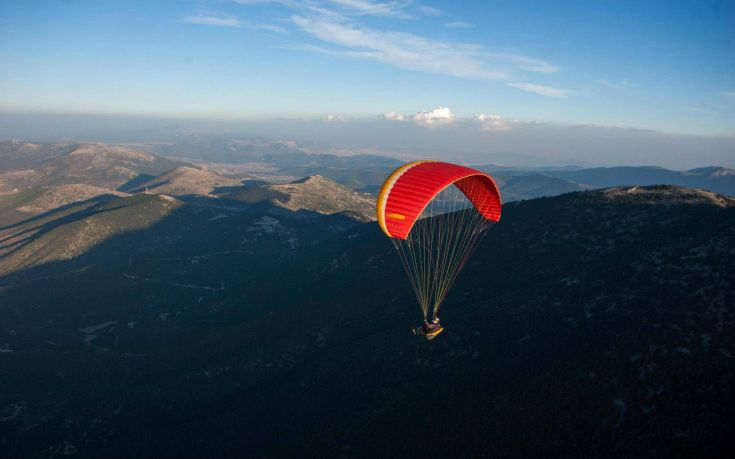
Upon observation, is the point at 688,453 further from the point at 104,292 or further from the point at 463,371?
the point at 104,292

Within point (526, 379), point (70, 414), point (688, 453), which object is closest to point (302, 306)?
point (70, 414)

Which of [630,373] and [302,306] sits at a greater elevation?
[630,373]

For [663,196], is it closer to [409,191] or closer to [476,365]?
[476,365]

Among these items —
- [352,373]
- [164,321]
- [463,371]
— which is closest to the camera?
[463,371]

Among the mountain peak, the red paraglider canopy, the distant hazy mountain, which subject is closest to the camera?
the red paraglider canopy

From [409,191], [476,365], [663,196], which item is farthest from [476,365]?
[663,196]

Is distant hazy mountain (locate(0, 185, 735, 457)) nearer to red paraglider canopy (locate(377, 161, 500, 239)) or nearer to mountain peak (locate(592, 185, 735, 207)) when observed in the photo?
mountain peak (locate(592, 185, 735, 207))

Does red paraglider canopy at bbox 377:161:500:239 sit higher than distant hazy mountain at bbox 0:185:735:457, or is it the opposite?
red paraglider canopy at bbox 377:161:500:239

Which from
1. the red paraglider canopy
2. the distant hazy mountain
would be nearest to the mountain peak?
the distant hazy mountain

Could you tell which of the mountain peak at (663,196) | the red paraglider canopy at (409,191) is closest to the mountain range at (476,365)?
the mountain peak at (663,196)
